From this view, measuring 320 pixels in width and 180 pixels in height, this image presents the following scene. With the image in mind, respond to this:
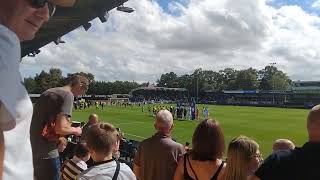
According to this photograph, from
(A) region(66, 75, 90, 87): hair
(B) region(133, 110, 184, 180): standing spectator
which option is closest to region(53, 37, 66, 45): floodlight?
(A) region(66, 75, 90, 87): hair

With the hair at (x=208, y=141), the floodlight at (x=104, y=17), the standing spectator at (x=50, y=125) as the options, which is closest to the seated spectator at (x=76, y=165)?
the standing spectator at (x=50, y=125)

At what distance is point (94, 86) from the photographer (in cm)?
16812

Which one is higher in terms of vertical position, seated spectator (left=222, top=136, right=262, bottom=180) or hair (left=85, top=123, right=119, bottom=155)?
hair (left=85, top=123, right=119, bottom=155)

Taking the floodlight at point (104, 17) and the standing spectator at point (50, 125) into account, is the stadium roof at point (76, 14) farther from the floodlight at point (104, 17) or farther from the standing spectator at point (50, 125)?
the standing spectator at point (50, 125)

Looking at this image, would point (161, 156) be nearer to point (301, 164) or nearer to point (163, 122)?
point (163, 122)

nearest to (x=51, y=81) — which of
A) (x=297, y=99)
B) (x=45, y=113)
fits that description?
(x=297, y=99)

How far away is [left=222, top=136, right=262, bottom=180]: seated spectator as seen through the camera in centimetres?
472

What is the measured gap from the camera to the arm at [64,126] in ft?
17.1

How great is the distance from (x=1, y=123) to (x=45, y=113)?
4100 millimetres

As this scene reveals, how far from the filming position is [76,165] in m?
6.30

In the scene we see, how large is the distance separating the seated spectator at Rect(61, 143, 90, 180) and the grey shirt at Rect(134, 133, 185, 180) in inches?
34.1

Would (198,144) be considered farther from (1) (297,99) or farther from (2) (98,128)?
(1) (297,99)

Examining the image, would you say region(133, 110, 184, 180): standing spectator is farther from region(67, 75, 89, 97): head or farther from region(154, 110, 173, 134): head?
region(67, 75, 89, 97): head

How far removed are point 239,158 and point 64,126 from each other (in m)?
2.02
